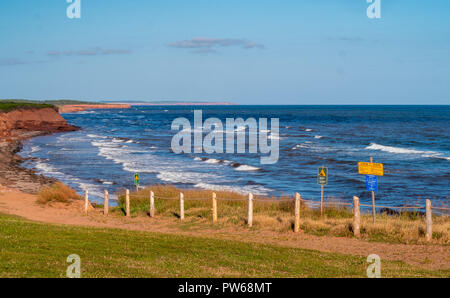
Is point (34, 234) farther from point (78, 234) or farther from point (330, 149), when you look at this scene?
point (330, 149)

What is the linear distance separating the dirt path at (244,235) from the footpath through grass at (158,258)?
3.92ft

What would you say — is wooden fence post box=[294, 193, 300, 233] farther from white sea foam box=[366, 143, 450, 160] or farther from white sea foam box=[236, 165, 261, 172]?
white sea foam box=[366, 143, 450, 160]

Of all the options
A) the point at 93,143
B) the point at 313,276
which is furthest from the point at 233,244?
the point at 93,143

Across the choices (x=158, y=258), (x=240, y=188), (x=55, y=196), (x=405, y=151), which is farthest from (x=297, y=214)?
(x=405, y=151)

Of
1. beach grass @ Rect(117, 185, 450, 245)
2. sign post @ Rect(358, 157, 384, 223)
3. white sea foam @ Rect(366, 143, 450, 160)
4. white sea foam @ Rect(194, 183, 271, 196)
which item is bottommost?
white sea foam @ Rect(194, 183, 271, 196)

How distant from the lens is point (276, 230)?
1836 centimetres

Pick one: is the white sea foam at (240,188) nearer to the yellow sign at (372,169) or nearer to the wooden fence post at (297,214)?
the wooden fence post at (297,214)

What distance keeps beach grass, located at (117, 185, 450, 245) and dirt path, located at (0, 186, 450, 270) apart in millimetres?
594

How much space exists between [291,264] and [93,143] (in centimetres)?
5953

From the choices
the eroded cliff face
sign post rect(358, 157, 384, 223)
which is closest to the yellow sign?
sign post rect(358, 157, 384, 223)

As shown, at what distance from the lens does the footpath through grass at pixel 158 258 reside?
420 inches

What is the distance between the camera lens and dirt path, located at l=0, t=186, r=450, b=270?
47.5 feet

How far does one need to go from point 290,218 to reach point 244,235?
2.44 meters

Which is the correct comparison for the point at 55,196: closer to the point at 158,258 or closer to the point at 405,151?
the point at 158,258
